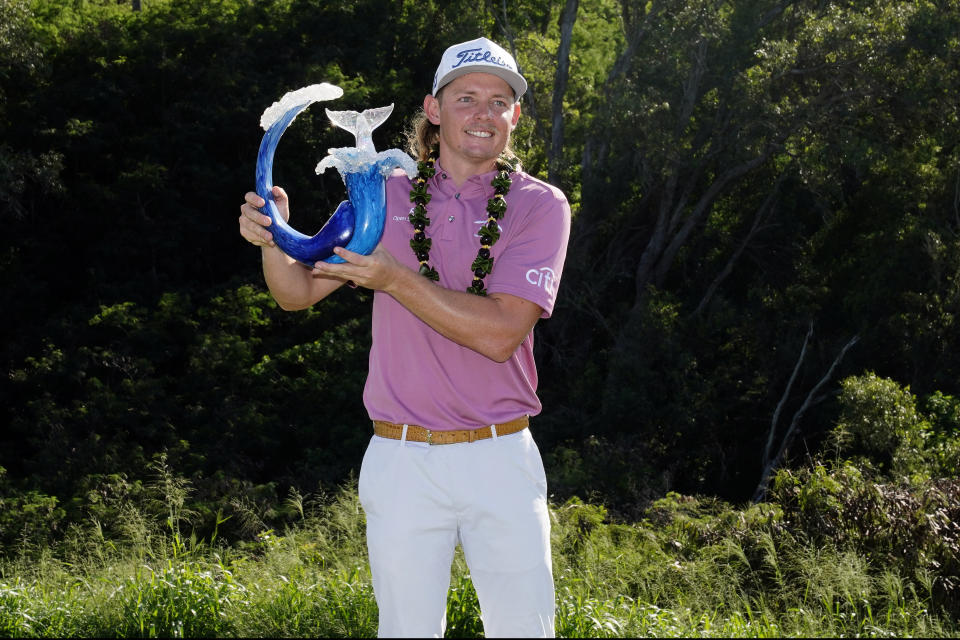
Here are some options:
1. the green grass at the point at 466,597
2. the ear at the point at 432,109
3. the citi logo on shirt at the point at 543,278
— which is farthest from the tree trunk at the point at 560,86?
the citi logo on shirt at the point at 543,278

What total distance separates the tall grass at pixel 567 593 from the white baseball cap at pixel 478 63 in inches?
78.4

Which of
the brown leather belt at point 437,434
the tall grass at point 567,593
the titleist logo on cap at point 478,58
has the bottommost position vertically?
the tall grass at point 567,593

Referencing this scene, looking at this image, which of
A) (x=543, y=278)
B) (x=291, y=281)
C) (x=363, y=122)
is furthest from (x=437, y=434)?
(x=363, y=122)

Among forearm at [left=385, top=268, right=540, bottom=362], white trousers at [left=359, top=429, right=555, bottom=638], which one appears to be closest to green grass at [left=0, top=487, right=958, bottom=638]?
white trousers at [left=359, top=429, right=555, bottom=638]

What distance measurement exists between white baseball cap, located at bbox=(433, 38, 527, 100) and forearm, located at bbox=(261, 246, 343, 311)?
60 cm

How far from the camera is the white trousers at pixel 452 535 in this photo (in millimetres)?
2494

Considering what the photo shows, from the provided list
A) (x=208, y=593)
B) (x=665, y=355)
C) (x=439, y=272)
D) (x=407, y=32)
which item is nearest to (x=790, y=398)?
(x=665, y=355)

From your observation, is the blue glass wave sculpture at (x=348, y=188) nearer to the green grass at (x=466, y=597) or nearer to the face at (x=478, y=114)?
the face at (x=478, y=114)

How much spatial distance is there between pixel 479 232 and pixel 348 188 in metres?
0.35

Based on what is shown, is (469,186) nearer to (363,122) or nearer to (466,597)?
(363,122)

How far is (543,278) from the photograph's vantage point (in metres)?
2.60

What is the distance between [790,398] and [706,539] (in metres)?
7.23

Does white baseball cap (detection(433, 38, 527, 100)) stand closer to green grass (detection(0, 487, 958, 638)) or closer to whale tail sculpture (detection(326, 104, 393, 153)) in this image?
whale tail sculpture (detection(326, 104, 393, 153))

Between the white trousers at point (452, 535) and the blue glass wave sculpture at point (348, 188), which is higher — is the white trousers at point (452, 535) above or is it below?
below
